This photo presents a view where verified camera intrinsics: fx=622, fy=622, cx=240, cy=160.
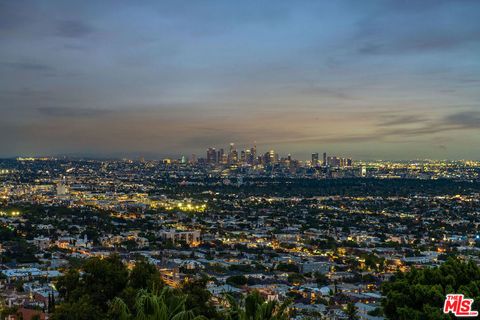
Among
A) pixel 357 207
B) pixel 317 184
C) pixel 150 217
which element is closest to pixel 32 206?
pixel 150 217

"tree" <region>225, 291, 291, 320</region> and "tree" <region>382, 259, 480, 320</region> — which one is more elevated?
"tree" <region>225, 291, 291, 320</region>

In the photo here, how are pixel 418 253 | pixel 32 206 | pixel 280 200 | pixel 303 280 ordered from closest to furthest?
pixel 303 280, pixel 418 253, pixel 32 206, pixel 280 200

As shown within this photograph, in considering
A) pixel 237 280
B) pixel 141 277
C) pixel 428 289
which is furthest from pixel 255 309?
pixel 237 280

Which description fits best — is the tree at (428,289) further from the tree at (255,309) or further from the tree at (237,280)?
the tree at (237,280)

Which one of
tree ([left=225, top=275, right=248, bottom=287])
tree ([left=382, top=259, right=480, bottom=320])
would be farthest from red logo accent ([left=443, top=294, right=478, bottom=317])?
tree ([left=225, top=275, right=248, bottom=287])

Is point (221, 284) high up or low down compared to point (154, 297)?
down

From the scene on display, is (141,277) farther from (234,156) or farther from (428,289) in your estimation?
(234,156)

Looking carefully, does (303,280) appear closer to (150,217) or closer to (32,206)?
(150,217)

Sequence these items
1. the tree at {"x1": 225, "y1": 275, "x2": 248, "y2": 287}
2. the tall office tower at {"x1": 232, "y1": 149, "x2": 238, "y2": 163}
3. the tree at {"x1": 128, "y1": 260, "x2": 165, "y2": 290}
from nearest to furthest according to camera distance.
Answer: the tree at {"x1": 128, "y1": 260, "x2": 165, "y2": 290}, the tree at {"x1": 225, "y1": 275, "x2": 248, "y2": 287}, the tall office tower at {"x1": 232, "y1": 149, "x2": 238, "y2": 163}

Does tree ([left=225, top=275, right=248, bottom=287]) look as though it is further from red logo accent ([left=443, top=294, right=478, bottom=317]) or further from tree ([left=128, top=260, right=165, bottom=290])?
red logo accent ([left=443, top=294, right=478, bottom=317])
